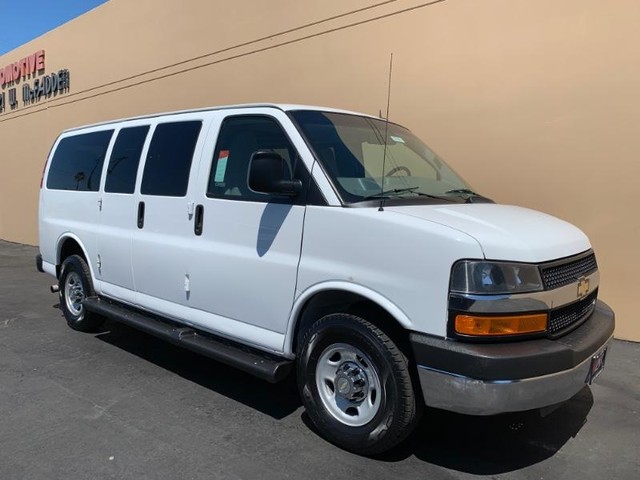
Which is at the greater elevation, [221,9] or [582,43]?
[221,9]

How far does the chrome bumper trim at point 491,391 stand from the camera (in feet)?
9.41

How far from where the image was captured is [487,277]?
2.89 meters

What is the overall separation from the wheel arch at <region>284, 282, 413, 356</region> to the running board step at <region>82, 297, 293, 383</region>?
170 millimetres

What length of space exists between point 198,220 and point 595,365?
2.92 m

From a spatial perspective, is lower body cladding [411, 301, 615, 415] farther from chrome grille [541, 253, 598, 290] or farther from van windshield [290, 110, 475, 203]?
van windshield [290, 110, 475, 203]

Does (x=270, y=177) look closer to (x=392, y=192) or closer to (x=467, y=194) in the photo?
(x=392, y=192)

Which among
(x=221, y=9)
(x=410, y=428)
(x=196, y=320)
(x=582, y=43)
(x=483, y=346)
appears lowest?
(x=410, y=428)

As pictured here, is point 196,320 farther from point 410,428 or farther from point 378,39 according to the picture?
point 378,39

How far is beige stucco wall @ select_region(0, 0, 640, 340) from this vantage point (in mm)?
5637

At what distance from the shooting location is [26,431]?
12.4 feet

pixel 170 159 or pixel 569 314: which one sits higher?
pixel 170 159

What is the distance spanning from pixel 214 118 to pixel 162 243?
1.13m

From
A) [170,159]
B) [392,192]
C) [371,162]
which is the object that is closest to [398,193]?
[392,192]

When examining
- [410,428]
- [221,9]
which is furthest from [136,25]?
[410,428]
